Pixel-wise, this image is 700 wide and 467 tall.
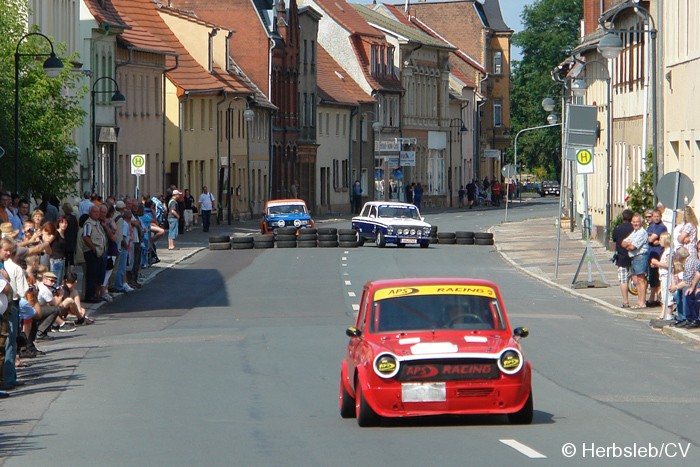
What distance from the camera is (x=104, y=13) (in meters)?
61.4

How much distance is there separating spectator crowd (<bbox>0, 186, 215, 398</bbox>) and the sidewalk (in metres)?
9.20

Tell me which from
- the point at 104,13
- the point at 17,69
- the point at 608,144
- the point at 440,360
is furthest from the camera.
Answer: the point at 104,13

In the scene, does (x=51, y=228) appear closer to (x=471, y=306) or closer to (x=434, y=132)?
(x=471, y=306)

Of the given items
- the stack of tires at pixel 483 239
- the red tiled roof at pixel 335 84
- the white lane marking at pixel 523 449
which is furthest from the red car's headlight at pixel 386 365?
the red tiled roof at pixel 335 84

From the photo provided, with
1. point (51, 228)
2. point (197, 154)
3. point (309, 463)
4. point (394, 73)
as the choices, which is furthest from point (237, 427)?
point (394, 73)

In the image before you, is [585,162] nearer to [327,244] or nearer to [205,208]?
[327,244]

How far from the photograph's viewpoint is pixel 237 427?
44.4ft

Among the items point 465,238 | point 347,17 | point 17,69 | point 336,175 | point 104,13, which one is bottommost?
point 465,238

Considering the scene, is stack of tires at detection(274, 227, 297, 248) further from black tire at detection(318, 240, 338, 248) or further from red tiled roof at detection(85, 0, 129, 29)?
red tiled roof at detection(85, 0, 129, 29)

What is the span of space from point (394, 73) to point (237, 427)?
9820cm

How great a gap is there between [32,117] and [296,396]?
2006 centimetres

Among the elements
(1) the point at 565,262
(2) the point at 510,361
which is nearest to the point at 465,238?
(1) the point at 565,262

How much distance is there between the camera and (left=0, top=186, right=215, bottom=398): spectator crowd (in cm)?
1789

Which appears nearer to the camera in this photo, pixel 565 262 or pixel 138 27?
pixel 565 262
